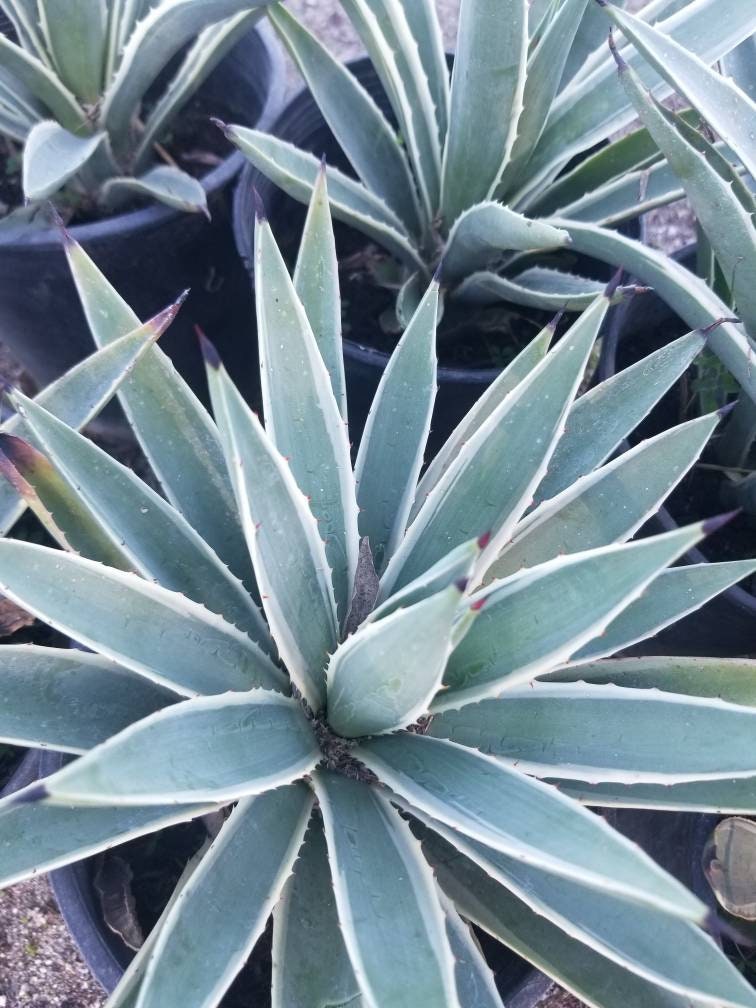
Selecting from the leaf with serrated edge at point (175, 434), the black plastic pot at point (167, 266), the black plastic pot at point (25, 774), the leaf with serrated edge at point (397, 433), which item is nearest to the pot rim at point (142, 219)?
the black plastic pot at point (167, 266)

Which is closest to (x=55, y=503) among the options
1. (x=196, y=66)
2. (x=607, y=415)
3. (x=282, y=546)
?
(x=282, y=546)

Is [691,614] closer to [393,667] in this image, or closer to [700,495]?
[700,495]

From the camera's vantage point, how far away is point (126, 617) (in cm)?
68

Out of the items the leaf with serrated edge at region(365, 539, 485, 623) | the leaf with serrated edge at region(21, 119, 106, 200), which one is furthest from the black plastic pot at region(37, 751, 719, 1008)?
the leaf with serrated edge at region(21, 119, 106, 200)

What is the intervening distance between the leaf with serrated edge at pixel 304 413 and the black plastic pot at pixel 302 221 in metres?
0.49

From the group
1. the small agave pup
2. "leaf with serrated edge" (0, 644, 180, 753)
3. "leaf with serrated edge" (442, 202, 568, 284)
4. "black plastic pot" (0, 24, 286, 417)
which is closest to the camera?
the small agave pup

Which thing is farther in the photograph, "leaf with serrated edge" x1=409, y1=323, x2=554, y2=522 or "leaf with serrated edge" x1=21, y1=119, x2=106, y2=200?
"leaf with serrated edge" x1=21, y1=119, x2=106, y2=200

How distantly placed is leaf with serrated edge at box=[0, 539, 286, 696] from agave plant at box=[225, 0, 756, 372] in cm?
60

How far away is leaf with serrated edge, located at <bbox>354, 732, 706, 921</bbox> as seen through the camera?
525 mm

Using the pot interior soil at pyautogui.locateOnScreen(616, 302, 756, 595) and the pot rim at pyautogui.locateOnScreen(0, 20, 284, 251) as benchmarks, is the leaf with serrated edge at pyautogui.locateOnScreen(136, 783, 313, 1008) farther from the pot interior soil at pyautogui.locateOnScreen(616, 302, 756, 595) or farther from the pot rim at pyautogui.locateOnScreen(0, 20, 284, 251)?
the pot rim at pyautogui.locateOnScreen(0, 20, 284, 251)

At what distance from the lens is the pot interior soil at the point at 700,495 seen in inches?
48.8

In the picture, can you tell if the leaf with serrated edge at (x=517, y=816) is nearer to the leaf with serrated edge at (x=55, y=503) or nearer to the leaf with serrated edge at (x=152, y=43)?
the leaf with serrated edge at (x=55, y=503)

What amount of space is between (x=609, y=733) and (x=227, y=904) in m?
0.34

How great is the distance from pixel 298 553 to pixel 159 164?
3.37 feet
